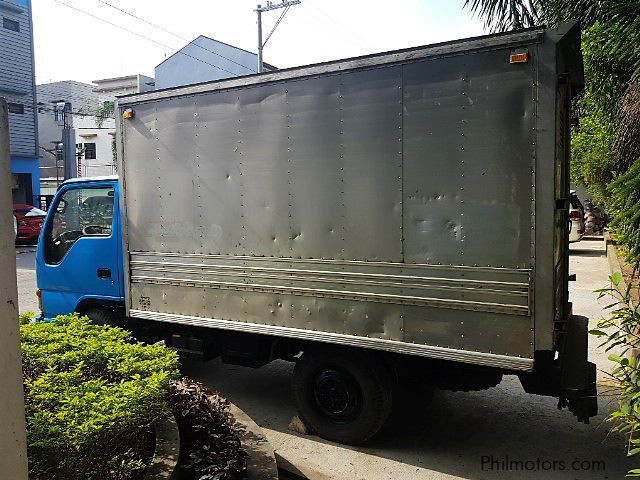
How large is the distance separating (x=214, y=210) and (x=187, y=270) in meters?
0.65

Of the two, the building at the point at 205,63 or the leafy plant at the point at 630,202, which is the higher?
the building at the point at 205,63

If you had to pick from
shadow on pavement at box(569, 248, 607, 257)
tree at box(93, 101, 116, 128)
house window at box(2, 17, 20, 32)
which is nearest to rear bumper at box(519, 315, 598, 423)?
shadow on pavement at box(569, 248, 607, 257)

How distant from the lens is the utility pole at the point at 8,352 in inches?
77.8

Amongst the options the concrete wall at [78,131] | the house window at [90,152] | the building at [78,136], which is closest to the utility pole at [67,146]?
the building at [78,136]

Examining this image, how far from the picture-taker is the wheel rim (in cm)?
442

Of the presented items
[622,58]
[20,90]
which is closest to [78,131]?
[20,90]

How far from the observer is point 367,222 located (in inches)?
159

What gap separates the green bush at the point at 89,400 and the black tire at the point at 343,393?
4.20 feet

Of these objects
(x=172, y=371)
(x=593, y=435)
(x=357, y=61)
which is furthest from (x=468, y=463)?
(x=357, y=61)

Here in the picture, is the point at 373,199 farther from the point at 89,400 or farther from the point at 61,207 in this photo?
the point at 61,207

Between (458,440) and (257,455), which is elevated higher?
(257,455)

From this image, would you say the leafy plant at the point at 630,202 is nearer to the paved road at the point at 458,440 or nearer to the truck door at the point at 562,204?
the truck door at the point at 562,204

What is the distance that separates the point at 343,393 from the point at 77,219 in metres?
3.55

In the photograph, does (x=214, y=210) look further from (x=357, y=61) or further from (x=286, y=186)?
(x=357, y=61)
